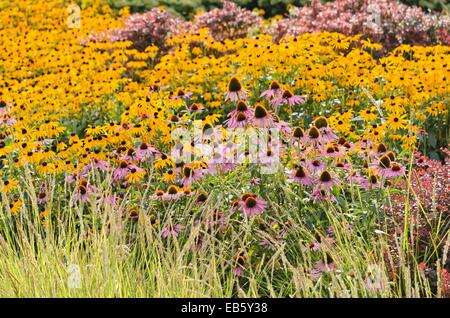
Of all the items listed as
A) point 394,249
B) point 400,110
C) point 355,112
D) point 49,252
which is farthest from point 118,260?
point 355,112

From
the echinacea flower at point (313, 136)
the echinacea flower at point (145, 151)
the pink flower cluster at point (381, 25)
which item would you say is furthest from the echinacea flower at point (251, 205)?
the pink flower cluster at point (381, 25)

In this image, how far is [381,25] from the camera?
994 centimetres

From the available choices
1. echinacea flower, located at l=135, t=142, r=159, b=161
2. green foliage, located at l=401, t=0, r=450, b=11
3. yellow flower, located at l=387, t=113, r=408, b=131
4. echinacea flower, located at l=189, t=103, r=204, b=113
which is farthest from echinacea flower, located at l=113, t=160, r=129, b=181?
green foliage, located at l=401, t=0, r=450, b=11

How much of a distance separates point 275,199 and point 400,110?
196cm

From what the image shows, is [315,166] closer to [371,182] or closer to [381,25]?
[371,182]

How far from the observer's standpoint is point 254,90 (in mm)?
7605

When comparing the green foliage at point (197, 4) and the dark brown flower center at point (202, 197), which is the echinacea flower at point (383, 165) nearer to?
the dark brown flower center at point (202, 197)

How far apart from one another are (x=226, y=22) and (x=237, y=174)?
586 cm

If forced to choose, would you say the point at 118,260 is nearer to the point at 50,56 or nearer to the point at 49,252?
the point at 49,252

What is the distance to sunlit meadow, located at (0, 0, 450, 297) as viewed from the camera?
4129 millimetres

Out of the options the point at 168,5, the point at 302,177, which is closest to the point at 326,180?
the point at 302,177

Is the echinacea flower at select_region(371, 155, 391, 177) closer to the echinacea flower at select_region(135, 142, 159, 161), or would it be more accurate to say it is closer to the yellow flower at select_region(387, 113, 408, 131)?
the yellow flower at select_region(387, 113, 408, 131)

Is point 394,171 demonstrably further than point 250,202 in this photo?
Yes
